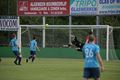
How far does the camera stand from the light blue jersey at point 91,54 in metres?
15.7

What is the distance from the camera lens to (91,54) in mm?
15789

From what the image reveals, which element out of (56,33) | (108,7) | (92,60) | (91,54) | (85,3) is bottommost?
(56,33)

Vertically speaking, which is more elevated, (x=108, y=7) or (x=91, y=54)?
(x=108, y=7)

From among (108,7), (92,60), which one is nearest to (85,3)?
(108,7)

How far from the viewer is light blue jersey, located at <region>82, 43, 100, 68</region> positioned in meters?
15.7

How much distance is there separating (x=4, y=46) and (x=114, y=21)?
11.9 m

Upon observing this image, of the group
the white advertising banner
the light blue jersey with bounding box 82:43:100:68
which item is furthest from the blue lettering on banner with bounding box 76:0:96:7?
the light blue jersey with bounding box 82:43:100:68

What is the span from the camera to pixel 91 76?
52.1 feet

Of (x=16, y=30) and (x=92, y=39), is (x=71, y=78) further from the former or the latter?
(x=16, y=30)

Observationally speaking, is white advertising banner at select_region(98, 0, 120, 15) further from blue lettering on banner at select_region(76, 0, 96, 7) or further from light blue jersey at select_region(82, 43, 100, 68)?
light blue jersey at select_region(82, 43, 100, 68)

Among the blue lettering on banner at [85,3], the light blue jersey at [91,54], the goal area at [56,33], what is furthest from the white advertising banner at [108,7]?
the light blue jersey at [91,54]

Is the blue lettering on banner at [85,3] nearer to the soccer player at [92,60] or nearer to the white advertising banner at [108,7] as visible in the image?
the white advertising banner at [108,7]

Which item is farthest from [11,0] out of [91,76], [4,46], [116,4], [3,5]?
[91,76]

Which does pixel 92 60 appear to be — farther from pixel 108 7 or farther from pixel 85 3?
pixel 85 3
